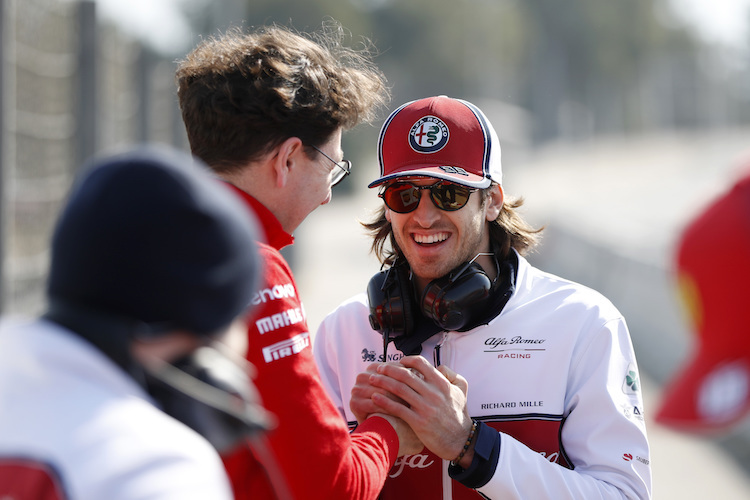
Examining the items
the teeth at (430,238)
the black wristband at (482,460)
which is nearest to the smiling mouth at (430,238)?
the teeth at (430,238)

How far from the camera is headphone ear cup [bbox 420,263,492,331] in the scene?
3152 mm

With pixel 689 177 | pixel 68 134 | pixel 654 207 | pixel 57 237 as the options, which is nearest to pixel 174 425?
pixel 57 237

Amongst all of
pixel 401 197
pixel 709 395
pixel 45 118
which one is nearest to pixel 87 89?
pixel 45 118

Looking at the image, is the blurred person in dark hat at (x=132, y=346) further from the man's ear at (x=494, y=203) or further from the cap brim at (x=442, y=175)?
Result: the man's ear at (x=494, y=203)

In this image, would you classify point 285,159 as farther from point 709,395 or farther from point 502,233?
point 709,395

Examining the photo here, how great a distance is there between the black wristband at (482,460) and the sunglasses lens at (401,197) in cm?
88

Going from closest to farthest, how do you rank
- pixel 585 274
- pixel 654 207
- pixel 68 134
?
1. pixel 68 134
2. pixel 585 274
3. pixel 654 207

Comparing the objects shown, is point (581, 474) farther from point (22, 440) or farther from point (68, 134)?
point (68, 134)

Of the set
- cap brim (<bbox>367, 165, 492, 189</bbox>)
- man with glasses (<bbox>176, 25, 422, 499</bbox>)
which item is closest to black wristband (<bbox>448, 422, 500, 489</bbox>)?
man with glasses (<bbox>176, 25, 422, 499</bbox>)

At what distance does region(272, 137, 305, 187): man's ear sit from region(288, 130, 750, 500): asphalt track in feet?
3.55

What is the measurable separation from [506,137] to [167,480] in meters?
58.2

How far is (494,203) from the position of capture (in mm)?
3553

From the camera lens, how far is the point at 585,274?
18625mm

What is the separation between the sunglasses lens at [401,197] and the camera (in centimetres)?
339
